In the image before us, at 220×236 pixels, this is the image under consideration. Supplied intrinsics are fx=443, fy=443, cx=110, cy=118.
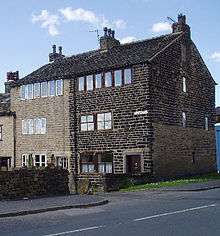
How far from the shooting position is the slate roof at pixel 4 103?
42.3 metres

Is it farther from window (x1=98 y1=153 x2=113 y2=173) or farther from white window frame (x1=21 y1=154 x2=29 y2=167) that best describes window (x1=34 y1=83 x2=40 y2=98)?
window (x1=98 y1=153 x2=113 y2=173)

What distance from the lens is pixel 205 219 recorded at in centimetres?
1243

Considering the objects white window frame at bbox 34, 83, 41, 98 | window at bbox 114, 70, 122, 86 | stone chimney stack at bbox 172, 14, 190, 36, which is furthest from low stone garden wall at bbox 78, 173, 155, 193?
stone chimney stack at bbox 172, 14, 190, 36

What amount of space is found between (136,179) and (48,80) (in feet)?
43.9

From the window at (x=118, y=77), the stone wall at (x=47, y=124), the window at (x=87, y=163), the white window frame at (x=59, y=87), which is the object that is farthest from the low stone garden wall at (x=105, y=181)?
the white window frame at (x=59, y=87)

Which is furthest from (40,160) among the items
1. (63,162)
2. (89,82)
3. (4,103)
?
(4,103)

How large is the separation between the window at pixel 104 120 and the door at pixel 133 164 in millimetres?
3061

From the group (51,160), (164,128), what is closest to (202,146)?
(164,128)

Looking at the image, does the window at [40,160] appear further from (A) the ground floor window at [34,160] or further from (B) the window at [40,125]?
(B) the window at [40,125]

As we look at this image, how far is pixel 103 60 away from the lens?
3706 centimetres

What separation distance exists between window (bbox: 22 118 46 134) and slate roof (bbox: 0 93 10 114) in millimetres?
2716

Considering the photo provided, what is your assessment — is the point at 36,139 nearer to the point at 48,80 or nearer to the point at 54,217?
the point at 48,80

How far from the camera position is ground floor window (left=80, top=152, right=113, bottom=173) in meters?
34.5

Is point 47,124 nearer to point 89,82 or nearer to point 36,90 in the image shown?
point 36,90
